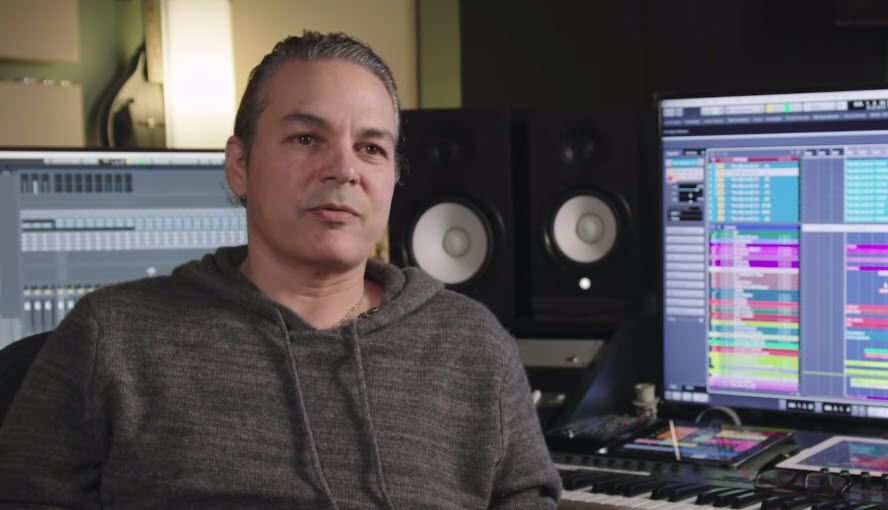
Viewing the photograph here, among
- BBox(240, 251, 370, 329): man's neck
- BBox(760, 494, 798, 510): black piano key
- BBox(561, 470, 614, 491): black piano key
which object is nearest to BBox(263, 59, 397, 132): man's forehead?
BBox(240, 251, 370, 329): man's neck

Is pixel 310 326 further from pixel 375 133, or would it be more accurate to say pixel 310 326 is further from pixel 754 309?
pixel 754 309

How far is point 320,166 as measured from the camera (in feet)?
4.00

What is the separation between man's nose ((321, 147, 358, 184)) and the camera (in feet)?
3.99

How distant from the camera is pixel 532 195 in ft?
6.43

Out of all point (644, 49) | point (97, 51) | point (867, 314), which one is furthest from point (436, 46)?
point (867, 314)

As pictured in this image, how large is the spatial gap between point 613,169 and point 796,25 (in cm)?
123

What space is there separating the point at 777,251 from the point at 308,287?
0.70 m

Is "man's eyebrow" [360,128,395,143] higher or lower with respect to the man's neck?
higher

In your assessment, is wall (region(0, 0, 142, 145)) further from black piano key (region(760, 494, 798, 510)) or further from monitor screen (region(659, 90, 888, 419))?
black piano key (region(760, 494, 798, 510))

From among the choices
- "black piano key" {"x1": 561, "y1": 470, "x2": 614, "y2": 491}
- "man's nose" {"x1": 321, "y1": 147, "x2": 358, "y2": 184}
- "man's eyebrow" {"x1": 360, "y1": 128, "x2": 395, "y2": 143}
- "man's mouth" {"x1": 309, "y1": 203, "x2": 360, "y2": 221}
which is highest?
"man's eyebrow" {"x1": 360, "y1": 128, "x2": 395, "y2": 143}

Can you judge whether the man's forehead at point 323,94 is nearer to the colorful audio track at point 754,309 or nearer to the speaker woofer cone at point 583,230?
the colorful audio track at point 754,309

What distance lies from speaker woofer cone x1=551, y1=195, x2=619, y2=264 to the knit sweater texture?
2.16 feet

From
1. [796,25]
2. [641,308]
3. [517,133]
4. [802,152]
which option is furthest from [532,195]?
[796,25]

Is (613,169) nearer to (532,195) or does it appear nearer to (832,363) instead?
(532,195)
